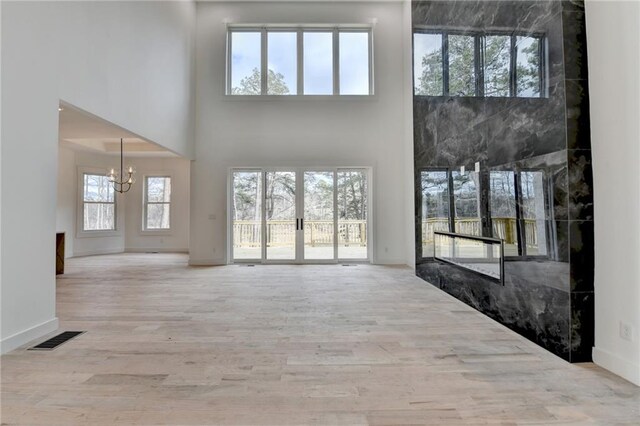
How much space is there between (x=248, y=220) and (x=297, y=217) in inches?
44.4

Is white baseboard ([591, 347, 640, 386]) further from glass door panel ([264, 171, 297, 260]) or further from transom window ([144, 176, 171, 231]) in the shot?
transom window ([144, 176, 171, 231])

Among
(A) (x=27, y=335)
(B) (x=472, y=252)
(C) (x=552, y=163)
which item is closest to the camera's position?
(C) (x=552, y=163)

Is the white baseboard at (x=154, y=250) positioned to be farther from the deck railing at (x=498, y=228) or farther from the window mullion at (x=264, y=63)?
the deck railing at (x=498, y=228)

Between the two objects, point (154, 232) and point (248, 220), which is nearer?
point (248, 220)

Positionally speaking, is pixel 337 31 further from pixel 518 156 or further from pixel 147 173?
pixel 147 173

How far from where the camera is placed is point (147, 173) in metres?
9.48

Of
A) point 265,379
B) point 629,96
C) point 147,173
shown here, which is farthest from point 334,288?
point 147,173

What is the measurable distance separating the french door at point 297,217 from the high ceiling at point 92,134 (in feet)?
6.71

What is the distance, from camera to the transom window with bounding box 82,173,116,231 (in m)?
8.65

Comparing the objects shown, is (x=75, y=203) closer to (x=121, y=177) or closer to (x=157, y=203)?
(x=157, y=203)

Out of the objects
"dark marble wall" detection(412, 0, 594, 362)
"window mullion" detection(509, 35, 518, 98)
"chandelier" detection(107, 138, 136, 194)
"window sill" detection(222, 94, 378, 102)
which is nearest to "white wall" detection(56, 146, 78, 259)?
"chandelier" detection(107, 138, 136, 194)

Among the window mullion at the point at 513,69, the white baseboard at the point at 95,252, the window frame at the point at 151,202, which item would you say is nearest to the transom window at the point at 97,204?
the white baseboard at the point at 95,252

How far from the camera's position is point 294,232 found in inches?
280

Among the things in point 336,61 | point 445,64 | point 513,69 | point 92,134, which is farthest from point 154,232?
point 513,69
